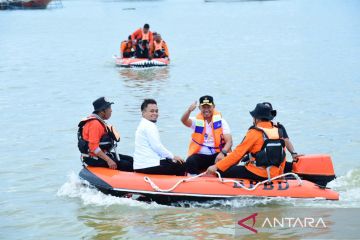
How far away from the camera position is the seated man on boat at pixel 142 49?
24.2 metres

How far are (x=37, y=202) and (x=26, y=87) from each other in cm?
1385

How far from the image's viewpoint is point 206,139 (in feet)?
32.8

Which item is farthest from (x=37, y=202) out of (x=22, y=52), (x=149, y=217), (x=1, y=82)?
(x=22, y=52)

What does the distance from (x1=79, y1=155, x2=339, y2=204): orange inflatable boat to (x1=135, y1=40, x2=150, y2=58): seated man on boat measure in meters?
14.7

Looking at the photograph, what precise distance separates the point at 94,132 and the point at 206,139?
Answer: 150 cm

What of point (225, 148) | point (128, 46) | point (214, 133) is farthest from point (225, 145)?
point (128, 46)

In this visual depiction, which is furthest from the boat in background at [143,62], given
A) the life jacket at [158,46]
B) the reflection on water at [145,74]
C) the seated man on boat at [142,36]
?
the seated man on boat at [142,36]

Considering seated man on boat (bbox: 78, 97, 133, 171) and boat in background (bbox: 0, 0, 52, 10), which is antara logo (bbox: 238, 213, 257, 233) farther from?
boat in background (bbox: 0, 0, 52, 10)

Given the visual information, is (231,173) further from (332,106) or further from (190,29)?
(190,29)

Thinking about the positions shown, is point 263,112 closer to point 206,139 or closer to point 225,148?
point 225,148

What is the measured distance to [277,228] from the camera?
8.84 m

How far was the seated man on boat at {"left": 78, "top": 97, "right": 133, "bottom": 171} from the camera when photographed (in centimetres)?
988

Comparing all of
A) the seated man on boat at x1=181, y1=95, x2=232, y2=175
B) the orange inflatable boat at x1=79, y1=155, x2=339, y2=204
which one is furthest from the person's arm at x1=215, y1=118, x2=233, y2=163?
the orange inflatable boat at x1=79, y1=155, x2=339, y2=204

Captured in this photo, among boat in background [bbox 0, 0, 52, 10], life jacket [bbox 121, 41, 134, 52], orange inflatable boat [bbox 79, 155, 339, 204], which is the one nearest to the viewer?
orange inflatable boat [bbox 79, 155, 339, 204]
